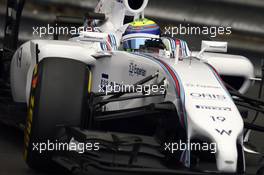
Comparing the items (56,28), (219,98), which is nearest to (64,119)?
(219,98)

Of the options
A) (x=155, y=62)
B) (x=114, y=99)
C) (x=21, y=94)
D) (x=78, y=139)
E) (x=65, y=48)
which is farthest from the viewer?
(x=21, y=94)

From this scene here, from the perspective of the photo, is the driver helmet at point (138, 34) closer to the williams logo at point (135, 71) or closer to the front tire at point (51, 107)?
the williams logo at point (135, 71)

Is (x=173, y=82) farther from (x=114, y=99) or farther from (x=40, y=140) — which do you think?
(x=40, y=140)

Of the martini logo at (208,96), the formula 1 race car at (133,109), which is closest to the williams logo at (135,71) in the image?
the formula 1 race car at (133,109)

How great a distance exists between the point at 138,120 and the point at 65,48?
104 centimetres

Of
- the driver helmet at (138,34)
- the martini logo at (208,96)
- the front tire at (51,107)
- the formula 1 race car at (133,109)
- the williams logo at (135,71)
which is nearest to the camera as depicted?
the formula 1 race car at (133,109)

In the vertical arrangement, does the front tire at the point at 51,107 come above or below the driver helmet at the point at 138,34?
below

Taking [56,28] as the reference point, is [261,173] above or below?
below

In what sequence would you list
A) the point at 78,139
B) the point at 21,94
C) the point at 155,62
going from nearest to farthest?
the point at 78,139, the point at 155,62, the point at 21,94

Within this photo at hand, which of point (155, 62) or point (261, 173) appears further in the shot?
point (155, 62)

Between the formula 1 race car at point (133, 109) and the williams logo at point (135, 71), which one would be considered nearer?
the formula 1 race car at point (133, 109)

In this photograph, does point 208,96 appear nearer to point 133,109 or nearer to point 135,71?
point 133,109

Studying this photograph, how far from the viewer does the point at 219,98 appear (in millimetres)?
5824

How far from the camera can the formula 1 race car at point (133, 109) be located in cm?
546
